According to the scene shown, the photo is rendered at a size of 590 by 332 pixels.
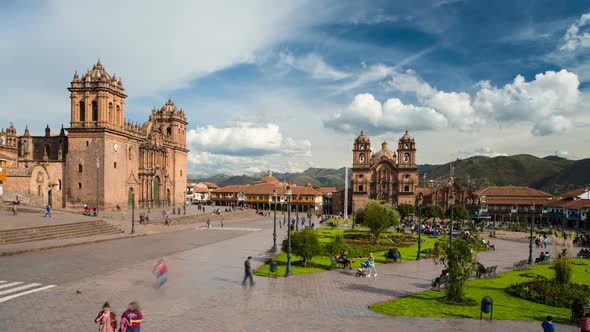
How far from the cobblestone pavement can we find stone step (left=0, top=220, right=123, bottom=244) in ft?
14.6

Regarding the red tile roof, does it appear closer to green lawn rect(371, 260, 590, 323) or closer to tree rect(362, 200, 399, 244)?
tree rect(362, 200, 399, 244)

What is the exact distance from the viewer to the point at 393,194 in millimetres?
81500

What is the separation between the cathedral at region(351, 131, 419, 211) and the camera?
8050 centimetres

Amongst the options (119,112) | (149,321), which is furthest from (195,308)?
(119,112)

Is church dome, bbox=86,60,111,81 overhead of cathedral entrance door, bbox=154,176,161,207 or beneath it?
overhead

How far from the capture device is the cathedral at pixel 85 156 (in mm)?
43125

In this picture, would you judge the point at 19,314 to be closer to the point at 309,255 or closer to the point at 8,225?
the point at 309,255

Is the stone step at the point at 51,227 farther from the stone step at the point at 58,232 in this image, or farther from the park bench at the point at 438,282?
the park bench at the point at 438,282

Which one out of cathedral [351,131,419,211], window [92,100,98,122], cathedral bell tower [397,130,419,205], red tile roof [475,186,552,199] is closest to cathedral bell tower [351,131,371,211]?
cathedral [351,131,419,211]

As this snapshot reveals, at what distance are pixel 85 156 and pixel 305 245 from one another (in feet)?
115

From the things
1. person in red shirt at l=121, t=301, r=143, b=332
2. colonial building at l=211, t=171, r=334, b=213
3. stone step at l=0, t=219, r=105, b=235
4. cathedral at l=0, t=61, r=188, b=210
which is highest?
cathedral at l=0, t=61, r=188, b=210

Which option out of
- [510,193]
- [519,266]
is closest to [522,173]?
[510,193]

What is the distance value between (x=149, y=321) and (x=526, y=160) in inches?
8081

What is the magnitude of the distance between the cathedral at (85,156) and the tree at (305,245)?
105ft
